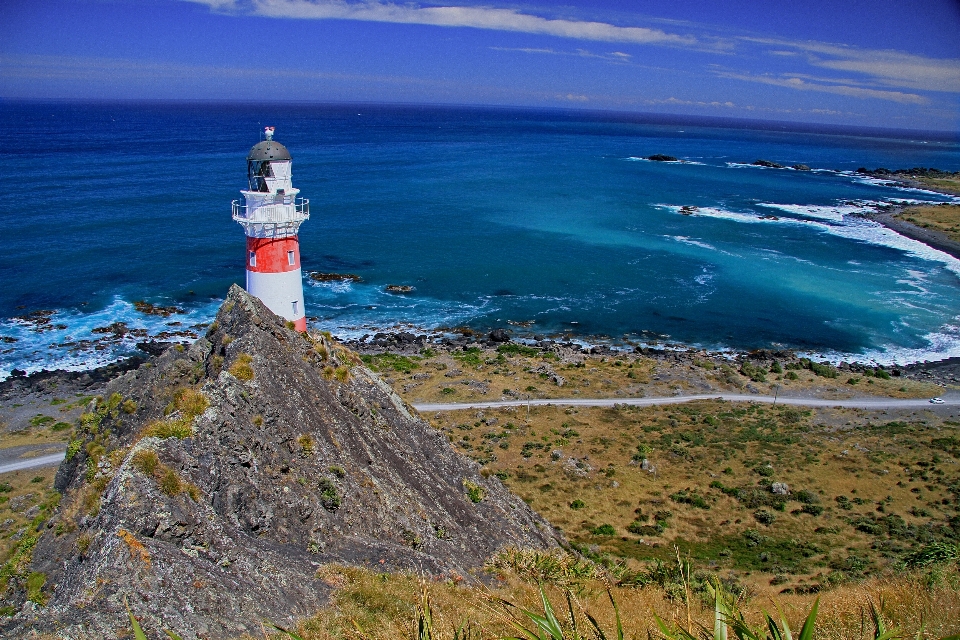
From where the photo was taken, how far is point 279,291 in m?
21.0

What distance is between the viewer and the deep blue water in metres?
54.5

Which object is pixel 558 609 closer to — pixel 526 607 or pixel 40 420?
pixel 526 607

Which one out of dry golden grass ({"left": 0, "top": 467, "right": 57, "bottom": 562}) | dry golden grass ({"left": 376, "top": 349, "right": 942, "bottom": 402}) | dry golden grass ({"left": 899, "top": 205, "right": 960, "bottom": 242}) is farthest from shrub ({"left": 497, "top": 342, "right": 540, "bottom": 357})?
dry golden grass ({"left": 899, "top": 205, "right": 960, "bottom": 242})

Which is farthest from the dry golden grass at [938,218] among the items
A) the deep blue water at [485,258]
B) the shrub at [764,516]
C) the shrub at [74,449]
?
the shrub at [74,449]

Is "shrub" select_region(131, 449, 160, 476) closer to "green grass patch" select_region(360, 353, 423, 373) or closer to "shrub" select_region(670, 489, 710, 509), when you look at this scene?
"shrub" select_region(670, 489, 710, 509)

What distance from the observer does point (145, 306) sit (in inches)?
Result: 2090

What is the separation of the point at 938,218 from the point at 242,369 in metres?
116

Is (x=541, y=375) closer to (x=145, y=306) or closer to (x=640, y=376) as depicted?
(x=640, y=376)

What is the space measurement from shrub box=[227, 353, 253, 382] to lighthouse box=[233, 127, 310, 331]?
6623 mm

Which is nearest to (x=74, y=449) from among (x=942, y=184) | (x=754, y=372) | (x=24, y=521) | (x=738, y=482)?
(x=24, y=521)

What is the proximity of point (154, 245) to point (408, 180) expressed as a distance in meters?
56.0

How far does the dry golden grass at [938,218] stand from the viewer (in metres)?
89.5

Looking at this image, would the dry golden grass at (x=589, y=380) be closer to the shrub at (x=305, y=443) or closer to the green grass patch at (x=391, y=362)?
the green grass patch at (x=391, y=362)

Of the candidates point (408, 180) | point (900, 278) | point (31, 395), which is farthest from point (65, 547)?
point (408, 180)
